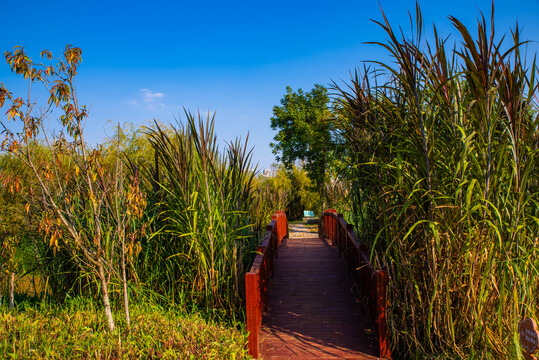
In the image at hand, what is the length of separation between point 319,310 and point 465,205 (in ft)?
7.88

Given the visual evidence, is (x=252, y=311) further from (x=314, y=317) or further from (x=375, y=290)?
(x=375, y=290)

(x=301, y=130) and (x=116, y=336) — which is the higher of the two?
(x=301, y=130)

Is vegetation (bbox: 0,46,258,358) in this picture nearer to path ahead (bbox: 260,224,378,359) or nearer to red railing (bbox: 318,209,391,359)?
path ahead (bbox: 260,224,378,359)

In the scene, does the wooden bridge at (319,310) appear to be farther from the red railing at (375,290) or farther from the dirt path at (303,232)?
the dirt path at (303,232)

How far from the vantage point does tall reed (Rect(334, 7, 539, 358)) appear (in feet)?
8.32

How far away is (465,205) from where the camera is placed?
7.91 feet

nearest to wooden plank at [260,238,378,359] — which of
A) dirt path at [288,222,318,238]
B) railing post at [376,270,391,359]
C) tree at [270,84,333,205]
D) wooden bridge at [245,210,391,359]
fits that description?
wooden bridge at [245,210,391,359]

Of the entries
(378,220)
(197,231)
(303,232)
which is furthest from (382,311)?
(303,232)

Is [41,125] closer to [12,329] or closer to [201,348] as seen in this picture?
[12,329]

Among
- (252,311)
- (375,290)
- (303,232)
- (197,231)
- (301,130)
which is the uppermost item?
(301,130)

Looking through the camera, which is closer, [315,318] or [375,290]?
[375,290]

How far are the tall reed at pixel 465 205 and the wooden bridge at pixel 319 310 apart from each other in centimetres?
39

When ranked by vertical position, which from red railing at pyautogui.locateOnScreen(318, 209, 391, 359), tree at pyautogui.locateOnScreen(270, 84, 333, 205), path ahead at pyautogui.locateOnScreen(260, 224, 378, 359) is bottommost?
path ahead at pyautogui.locateOnScreen(260, 224, 378, 359)

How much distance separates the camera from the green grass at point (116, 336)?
2.89 m
